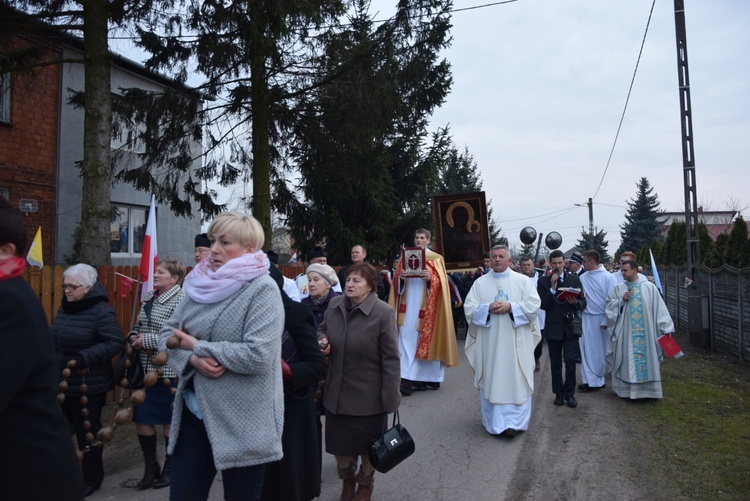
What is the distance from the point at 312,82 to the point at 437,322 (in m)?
5.04

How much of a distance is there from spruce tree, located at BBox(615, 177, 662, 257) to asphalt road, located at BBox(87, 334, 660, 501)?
44.1 m

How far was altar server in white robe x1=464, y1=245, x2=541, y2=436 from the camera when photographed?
22.4 feet

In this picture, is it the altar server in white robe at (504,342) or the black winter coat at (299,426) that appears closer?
the black winter coat at (299,426)

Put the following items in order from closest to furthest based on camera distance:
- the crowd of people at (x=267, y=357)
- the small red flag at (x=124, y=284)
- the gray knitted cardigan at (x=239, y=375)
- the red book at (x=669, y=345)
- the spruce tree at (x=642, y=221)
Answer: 1. the crowd of people at (x=267, y=357)
2. the gray knitted cardigan at (x=239, y=375)
3. the small red flag at (x=124, y=284)
4. the red book at (x=669, y=345)
5. the spruce tree at (x=642, y=221)

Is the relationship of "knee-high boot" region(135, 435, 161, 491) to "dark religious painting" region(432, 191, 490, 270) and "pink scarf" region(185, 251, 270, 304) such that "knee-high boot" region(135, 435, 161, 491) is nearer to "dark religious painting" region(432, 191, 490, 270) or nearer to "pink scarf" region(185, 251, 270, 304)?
"pink scarf" region(185, 251, 270, 304)

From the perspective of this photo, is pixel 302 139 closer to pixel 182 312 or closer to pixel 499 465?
pixel 499 465

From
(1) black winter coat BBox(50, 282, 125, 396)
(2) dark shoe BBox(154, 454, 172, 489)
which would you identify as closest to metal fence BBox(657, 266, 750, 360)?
(2) dark shoe BBox(154, 454, 172, 489)

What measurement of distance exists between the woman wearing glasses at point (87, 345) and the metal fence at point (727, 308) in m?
11.0

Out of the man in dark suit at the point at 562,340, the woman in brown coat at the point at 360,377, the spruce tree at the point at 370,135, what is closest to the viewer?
the woman in brown coat at the point at 360,377

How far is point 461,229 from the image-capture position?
12148 millimetres

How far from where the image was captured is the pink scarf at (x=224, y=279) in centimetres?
275

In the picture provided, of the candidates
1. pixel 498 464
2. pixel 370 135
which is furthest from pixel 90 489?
pixel 370 135

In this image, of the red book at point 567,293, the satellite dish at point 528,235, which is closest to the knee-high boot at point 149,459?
the red book at point 567,293

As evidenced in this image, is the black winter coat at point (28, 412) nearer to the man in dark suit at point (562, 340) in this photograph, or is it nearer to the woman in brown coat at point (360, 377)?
the woman in brown coat at point (360, 377)
